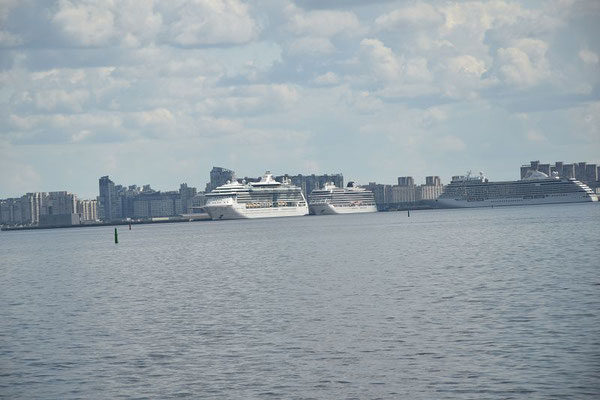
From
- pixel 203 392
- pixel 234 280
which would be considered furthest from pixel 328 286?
pixel 203 392

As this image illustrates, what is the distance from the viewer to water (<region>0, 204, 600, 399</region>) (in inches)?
940

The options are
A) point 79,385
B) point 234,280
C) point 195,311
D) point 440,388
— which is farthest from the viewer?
point 234,280

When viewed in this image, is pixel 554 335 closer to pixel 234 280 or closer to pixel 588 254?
pixel 234 280

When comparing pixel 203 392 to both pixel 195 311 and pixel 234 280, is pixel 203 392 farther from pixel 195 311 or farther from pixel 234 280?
pixel 234 280

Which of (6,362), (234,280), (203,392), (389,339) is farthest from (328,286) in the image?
(203,392)

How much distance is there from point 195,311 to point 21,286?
23.3 m

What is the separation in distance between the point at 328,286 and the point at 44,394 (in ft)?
79.7

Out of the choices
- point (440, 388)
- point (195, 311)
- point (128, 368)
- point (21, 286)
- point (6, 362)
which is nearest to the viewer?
point (440, 388)

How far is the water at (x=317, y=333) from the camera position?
23875mm

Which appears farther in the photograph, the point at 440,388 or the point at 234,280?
the point at 234,280

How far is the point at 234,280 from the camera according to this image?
53719 mm

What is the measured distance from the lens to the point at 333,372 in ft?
82.4

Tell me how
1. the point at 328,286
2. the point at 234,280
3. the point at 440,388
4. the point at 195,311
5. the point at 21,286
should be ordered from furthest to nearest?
1. the point at 21,286
2. the point at 234,280
3. the point at 328,286
4. the point at 195,311
5. the point at 440,388

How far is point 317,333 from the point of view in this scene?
103 feet
